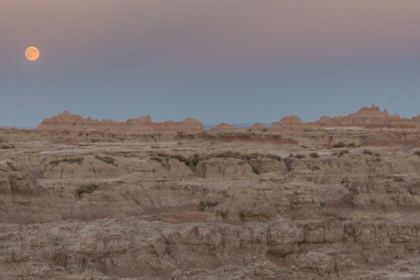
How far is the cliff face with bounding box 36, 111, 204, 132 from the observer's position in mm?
76500

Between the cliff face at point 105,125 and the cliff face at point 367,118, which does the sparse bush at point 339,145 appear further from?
the cliff face at point 105,125

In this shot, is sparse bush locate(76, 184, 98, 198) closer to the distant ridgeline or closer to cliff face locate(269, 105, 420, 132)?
the distant ridgeline

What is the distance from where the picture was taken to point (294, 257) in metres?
13.8

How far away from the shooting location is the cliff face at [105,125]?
76.5 meters

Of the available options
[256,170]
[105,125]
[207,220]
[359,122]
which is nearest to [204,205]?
[207,220]

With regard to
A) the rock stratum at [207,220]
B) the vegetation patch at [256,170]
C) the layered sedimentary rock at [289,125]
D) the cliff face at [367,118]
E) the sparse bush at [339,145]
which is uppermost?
the cliff face at [367,118]

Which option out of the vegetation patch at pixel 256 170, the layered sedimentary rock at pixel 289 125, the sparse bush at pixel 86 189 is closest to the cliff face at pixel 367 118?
the layered sedimentary rock at pixel 289 125

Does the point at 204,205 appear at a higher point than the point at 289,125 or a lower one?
lower

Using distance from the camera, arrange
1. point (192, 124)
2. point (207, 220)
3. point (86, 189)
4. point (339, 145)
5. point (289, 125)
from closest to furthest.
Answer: point (207, 220) → point (86, 189) → point (339, 145) → point (289, 125) → point (192, 124)

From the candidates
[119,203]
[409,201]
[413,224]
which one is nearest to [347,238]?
[413,224]

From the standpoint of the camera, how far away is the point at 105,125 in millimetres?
80375

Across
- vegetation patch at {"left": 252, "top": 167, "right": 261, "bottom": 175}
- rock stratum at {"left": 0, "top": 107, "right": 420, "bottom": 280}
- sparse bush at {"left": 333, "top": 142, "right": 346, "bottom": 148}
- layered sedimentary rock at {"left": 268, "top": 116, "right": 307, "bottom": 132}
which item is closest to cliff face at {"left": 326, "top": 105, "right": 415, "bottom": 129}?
layered sedimentary rock at {"left": 268, "top": 116, "right": 307, "bottom": 132}

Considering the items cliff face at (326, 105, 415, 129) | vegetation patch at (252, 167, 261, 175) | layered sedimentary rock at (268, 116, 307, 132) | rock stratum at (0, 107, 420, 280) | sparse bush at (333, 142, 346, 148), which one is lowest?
rock stratum at (0, 107, 420, 280)

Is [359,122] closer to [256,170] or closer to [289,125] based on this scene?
[289,125]
